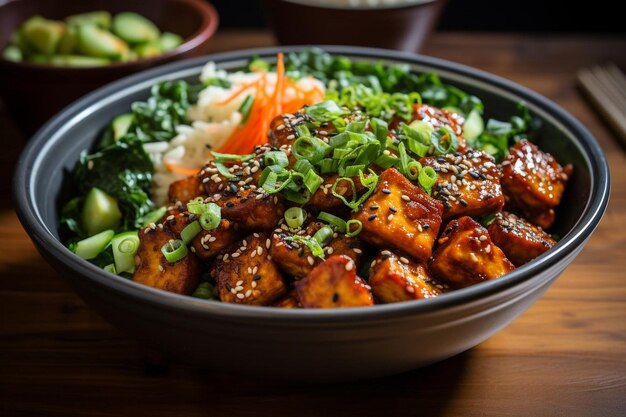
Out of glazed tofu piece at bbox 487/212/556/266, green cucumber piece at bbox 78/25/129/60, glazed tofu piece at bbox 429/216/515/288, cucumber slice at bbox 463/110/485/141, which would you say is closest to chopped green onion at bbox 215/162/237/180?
glazed tofu piece at bbox 429/216/515/288

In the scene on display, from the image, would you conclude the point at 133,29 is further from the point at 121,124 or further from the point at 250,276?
the point at 250,276

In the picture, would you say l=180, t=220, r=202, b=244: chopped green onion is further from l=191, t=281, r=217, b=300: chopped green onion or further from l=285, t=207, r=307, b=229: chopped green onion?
l=285, t=207, r=307, b=229: chopped green onion

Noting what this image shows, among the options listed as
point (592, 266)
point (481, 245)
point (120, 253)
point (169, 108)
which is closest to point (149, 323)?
point (120, 253)

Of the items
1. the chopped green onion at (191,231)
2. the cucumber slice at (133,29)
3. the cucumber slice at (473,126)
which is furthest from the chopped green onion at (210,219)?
the cucumber slice at (133,29)

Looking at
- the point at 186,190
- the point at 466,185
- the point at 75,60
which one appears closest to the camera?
the point at 466,185

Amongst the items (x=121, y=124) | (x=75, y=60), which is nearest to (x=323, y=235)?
(x=121, y=124)

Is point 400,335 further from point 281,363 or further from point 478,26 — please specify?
point 478,26

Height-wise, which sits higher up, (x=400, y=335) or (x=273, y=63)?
(x=400, y=335)
